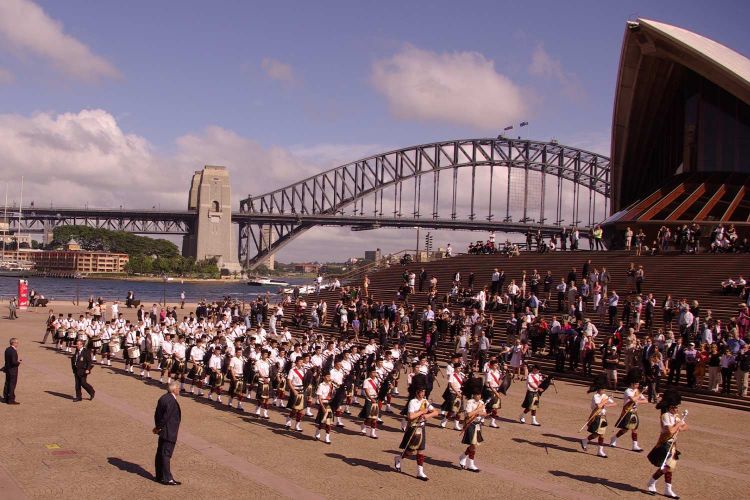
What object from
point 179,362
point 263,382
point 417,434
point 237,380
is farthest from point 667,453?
point 179,362

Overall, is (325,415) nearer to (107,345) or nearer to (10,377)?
(10,377)

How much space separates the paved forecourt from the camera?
13.5 m

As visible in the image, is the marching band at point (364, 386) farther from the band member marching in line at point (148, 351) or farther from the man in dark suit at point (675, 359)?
the man in dark suit at point (675, 359)

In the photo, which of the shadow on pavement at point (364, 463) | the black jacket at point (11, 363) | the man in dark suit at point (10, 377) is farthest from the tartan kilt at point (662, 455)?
the black jacket at point (11, 363)

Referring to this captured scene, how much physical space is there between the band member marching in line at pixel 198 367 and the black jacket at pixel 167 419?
31.4 ft

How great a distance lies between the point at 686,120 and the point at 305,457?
52.5m

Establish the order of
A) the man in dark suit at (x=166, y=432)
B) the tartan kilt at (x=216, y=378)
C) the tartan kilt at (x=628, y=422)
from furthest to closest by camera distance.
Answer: the tartan kilt at (x=216, y=378) < the tartan kilt at (x=628, y=422) < the man in dark suit at (x=166, y=432)

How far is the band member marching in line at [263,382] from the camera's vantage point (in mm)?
20312

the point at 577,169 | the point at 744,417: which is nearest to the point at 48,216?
the point at 577,169

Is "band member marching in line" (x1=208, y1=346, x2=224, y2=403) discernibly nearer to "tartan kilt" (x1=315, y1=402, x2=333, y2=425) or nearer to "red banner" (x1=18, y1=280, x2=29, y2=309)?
"tartan kilt" (x1=315, y1=402, x2=333, y2=425)

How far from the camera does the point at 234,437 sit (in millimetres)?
17500

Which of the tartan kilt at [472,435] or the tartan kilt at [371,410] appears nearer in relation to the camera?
the tartan kilt at [472,435]

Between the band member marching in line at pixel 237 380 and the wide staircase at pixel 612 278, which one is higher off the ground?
the wide staircase at pixel 612 278

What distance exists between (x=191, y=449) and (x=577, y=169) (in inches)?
5845
